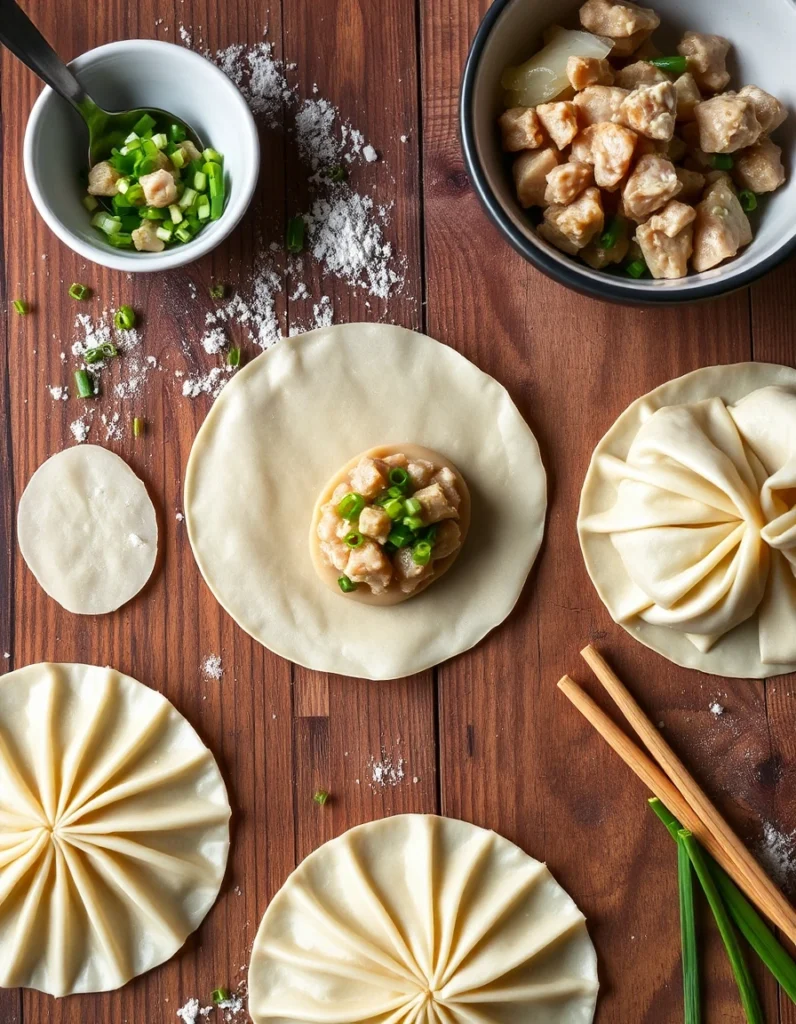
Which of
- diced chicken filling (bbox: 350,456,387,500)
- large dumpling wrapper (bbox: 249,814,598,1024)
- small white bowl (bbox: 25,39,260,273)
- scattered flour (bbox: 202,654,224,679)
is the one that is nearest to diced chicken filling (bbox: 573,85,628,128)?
small white bowl (bbox: 25,39,260,273)

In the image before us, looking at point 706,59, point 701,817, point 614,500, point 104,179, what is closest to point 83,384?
point 104,179

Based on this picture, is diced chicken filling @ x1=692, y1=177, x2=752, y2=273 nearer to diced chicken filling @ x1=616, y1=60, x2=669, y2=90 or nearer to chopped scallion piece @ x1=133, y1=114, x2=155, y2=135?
diced chicken filling @ x1=616, y1=60, x2=669, y2=90

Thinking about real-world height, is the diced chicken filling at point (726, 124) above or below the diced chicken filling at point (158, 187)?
above

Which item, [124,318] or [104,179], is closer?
[104,179]

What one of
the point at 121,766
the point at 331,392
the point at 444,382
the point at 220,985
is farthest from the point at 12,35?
the point at 220,985

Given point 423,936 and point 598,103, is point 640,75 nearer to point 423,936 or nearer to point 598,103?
point 598,103

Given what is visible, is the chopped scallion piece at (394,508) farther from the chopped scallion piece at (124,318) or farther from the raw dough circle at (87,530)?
the chopped scallion piece at (124,318)

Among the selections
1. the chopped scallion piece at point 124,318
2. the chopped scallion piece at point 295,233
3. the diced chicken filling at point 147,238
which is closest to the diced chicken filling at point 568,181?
the chopped scallion piece at point 295,233
